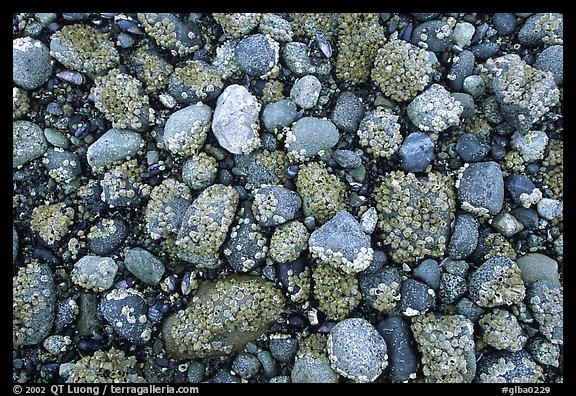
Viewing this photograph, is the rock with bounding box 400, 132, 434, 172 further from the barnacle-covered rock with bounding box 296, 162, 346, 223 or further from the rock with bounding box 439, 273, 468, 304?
the rock with bounding box 439, 273, 468, 304

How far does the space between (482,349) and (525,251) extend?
72 centimetres

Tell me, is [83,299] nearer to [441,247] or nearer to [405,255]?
[405,255]

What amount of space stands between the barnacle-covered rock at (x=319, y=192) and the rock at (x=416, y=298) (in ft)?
2.25

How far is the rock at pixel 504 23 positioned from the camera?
3529 millimetres

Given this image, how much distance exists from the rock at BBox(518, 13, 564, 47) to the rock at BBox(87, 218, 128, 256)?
10.2ft

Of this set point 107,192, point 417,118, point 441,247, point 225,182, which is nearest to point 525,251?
point 441,247

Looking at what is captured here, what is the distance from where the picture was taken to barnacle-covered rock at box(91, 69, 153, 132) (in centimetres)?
343

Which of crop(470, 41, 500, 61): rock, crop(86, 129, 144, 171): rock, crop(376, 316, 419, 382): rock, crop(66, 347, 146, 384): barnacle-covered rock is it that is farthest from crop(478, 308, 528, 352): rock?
crop(86, 129, 144, 171): rock

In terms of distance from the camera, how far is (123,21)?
11.4 feet

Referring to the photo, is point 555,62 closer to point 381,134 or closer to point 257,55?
point 381,134

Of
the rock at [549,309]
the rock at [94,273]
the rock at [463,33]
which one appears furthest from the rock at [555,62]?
the rock at [94,273]

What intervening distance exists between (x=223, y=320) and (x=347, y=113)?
1.63 m

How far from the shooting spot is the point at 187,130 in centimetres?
339

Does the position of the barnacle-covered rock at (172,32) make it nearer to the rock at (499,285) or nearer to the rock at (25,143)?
the rock at (25,143)
